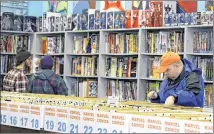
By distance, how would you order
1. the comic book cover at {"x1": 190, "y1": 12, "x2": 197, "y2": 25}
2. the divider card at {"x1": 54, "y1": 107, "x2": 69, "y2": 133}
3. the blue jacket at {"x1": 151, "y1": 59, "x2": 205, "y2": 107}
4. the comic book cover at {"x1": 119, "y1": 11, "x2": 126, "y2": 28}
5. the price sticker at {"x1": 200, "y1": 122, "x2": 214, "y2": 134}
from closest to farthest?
the price sticker at {"x1": 200, "y1": 122, "x2": 214, "y2": 134}
the divider card at {"x1": 54, "y1": 107, "x2": 69, "y2": 133}
the blue jacket at {"x1": 151, "y1": 59, "x2": 205, "y2": 107}
the comic book cover at {"x1": 190, "y1": 12, "x2": 197, "y2": 25}
the comic book cover at {"x1": 119, "y1": 11, "x2": 126, "y2": 28}

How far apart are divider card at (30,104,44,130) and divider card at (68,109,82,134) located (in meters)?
0.25

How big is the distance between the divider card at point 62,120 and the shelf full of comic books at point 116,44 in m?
4.10

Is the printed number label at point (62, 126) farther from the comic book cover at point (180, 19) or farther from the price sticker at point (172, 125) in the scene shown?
the comic book cover at point (180, 19)

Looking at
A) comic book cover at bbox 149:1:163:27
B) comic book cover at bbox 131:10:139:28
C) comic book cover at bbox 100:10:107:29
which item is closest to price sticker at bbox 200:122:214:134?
comic book cover at bbox 149:1:163:27

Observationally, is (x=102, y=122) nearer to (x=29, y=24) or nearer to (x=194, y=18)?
(x=194, y=18)

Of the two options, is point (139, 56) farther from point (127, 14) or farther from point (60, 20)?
point (60, 20)

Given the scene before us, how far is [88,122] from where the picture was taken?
257 centimetres

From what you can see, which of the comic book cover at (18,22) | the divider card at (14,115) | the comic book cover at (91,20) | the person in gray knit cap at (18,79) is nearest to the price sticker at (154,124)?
the divider card at (14,115)

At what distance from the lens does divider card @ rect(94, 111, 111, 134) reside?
8.08 ft

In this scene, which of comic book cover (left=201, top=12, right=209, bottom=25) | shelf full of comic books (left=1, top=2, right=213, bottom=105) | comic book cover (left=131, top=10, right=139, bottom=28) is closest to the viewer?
comic book cover (left=201, top=12, right=209, bottom=25)

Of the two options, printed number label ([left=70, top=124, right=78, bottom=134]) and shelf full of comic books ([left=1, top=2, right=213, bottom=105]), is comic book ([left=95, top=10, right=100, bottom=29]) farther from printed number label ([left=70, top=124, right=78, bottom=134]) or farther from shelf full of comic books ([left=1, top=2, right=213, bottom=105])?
printed number label ([left=70, top=124, right=78, bottom=134])

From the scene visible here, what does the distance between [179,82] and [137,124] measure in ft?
5.87

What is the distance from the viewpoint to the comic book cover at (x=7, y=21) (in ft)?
27.9

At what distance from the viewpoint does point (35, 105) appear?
2941mm
